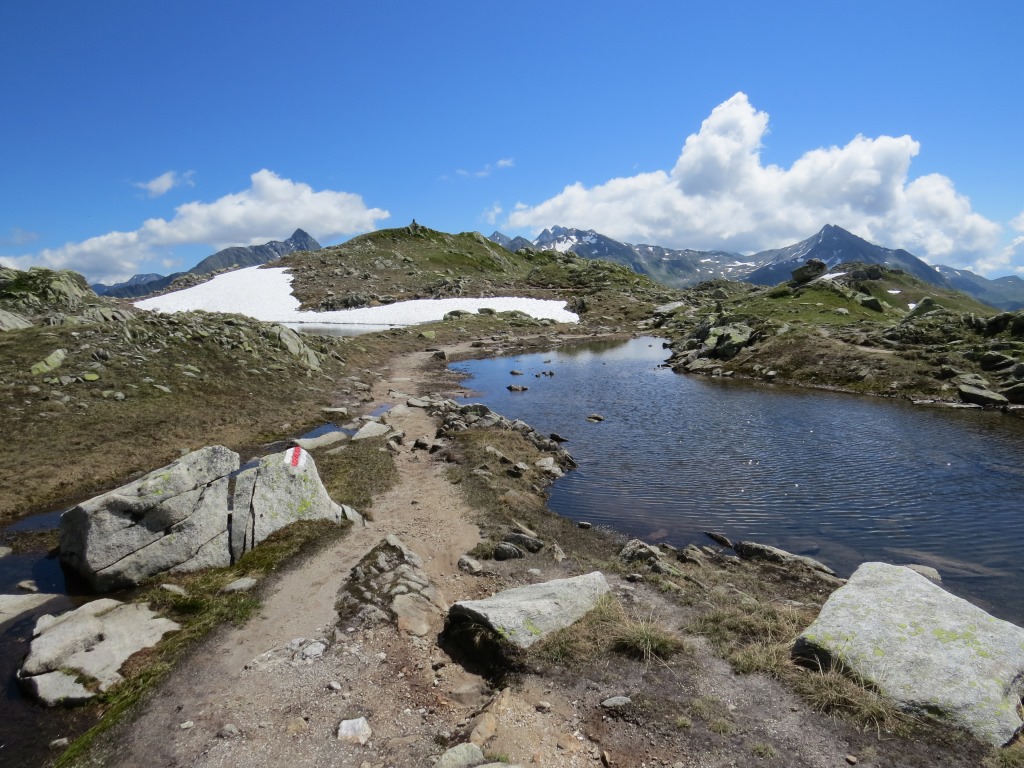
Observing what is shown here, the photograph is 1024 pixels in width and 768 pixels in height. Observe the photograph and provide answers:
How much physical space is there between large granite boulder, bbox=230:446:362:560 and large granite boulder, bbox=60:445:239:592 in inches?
18.3

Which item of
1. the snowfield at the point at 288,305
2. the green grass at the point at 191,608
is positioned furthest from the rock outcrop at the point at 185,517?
the snowfield at the point at 288,305

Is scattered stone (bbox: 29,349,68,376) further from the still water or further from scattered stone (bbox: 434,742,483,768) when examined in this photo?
scattered stone (bbox: 434,742,483,768)

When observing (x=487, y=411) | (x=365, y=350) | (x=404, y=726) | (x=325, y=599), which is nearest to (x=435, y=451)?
(x=487, y=411)

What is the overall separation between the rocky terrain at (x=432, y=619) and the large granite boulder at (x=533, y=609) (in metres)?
0.06

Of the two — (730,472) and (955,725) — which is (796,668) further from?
(730,472)

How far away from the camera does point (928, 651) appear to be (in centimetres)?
909

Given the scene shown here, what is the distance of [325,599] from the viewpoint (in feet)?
42.4

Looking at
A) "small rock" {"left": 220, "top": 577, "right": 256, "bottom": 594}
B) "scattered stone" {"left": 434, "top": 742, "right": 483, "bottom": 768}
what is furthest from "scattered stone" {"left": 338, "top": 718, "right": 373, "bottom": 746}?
"small rock" {"left": 220, "top": 577, "right": 256, "bottom": 594}

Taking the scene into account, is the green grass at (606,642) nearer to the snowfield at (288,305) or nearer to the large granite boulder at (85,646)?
the large granite boulder at (85,646)

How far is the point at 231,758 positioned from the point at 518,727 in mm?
4559

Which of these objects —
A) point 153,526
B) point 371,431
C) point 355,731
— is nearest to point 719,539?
point 355,731

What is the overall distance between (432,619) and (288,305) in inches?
3412

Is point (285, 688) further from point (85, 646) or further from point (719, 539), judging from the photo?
point (719, 539)

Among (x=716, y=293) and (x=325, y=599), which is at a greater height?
(x=716, y=293)
